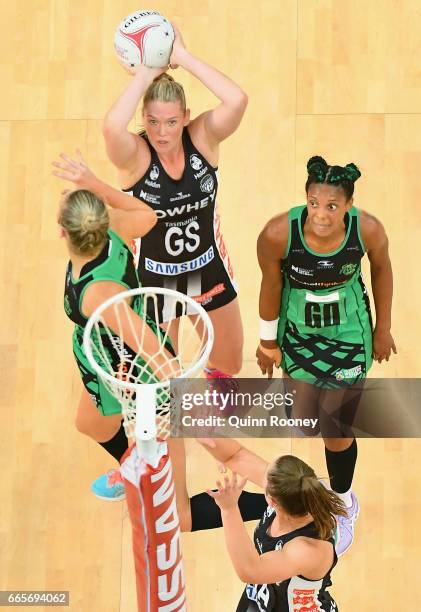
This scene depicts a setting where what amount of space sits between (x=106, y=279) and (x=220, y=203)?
5.57 feet

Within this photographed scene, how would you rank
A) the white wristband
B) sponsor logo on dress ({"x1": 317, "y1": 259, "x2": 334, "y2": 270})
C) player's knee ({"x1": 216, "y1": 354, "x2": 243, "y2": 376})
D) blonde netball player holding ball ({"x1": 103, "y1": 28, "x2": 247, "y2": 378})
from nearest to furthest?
sponsor logo on dress ({"x1": 317, "y1": 259, "x2": 334, "y2": 270}), blonde netball player holding ball ({"x1": 103, "y1": 28, "x2": 247, "y2": 378}), the white wristband, player's knee ({"x1": 216, "y1": 354, "x2": 243, "y2": 376})

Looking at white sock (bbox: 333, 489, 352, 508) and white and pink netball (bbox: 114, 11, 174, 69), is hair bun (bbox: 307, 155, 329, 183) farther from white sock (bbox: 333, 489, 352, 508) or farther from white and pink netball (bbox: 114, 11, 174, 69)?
white sock (bbox: 333, 489, 352, 508)

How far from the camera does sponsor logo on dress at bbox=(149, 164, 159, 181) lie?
4.80m

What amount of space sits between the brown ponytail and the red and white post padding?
0.50 metres

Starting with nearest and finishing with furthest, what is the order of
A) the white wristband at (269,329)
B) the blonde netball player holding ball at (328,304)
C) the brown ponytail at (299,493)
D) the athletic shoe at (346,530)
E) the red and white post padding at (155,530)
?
the red and white post padding at (155,530) < the brown ponytail at (299,493) < the blonde netball player holding ball at (328,304) < the white wristband at (269,329) < the athletic shoe at (346,530)

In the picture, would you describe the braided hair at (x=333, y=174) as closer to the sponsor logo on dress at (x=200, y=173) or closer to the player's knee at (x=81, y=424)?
the sponsor logo on dress at (x=200, y=173)

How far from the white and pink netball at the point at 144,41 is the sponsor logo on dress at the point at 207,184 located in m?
A: 0.54

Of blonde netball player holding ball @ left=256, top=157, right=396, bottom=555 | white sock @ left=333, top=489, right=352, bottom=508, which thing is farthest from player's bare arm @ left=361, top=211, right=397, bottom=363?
white sock @ left=333, top=489, right=352, bottom=508

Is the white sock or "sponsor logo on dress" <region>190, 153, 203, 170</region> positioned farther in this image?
the white sock

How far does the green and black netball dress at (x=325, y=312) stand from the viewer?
4609mm

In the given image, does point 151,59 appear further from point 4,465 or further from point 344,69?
point 4,465

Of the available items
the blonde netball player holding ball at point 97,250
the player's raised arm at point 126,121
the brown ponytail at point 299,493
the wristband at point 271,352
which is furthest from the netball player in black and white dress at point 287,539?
the player's raised arm at point 126,121

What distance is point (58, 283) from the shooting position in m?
5.74

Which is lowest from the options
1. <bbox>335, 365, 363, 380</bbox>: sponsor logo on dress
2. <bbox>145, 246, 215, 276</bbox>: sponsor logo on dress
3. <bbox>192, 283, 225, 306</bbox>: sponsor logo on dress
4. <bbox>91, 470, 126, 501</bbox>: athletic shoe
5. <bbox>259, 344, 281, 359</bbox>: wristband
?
<bbox>91, 470, 126, 501</bbox>: athletic shoe
